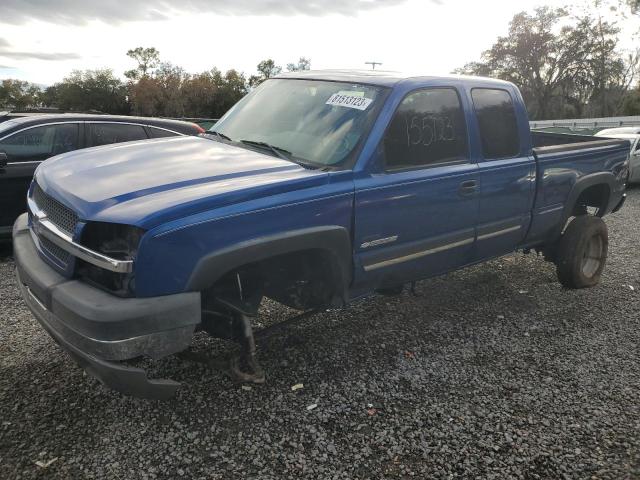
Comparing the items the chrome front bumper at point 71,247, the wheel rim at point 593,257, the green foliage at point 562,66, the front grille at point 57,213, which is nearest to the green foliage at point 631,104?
the green foliage at point 562,66

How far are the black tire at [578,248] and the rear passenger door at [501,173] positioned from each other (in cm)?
91

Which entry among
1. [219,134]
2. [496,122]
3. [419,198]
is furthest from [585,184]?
[219,134]

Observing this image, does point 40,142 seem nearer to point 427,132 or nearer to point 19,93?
point 427,132

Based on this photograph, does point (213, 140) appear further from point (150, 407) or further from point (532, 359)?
point (532, 359)

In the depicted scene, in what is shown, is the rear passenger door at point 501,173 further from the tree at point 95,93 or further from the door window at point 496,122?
the tree at point 95,93

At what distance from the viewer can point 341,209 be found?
9.92 ft

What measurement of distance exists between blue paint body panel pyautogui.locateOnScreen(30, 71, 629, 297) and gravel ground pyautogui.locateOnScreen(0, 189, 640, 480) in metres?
0.66

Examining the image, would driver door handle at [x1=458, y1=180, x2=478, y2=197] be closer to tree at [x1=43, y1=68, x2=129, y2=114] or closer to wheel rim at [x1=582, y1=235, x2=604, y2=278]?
wheel rim at [x1=582, y1=235, x2=604, y2=278]

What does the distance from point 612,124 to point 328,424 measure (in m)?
34.2

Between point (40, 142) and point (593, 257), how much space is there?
247 inches

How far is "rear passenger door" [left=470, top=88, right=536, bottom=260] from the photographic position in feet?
13.1

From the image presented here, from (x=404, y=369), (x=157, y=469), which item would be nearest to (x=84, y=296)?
(x=157, y=469)

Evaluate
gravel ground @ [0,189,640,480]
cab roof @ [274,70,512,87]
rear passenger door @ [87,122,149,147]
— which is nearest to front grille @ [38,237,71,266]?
gravel ground @ [0,189,640,480]

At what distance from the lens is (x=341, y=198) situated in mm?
3010
